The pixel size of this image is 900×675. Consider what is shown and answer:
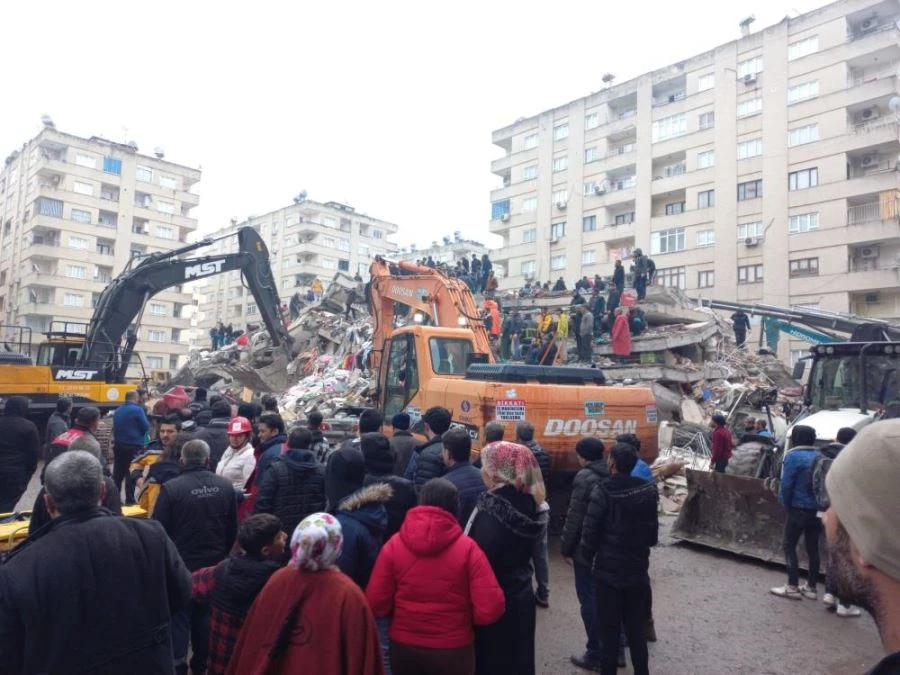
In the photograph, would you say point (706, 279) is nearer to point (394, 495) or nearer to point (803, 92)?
point (803, 92)

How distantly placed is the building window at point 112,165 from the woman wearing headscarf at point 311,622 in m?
50.5

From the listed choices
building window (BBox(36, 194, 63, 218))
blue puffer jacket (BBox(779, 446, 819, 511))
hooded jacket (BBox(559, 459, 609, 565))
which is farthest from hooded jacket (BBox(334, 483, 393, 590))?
building window (BBox(36, 194, 63, 218))

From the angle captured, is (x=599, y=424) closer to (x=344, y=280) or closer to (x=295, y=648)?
(x=295, y=648)

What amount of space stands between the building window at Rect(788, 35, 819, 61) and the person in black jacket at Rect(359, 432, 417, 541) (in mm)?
35444

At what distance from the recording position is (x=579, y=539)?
4484 mm

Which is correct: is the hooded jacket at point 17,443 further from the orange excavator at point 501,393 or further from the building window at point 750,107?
the building window at point 750,107

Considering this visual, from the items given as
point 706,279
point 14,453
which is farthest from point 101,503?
point 706,279

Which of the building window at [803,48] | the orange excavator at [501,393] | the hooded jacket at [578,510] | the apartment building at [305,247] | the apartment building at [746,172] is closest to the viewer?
the hooded jacket at [578,510]

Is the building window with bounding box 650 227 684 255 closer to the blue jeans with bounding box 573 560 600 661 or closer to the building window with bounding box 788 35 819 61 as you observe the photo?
the building window with bounding box 788 35 819 61

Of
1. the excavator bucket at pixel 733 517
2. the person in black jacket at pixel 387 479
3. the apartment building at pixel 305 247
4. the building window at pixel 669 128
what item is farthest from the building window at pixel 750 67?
the person in black jacket at pixel 387 479

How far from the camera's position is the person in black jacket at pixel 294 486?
434 centimetres

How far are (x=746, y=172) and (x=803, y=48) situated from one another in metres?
6.48

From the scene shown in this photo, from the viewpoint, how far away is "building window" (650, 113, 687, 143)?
3553cm

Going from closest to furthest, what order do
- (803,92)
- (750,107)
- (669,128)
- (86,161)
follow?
(803,92) < (750,107) < (669,128) < (86,161)
